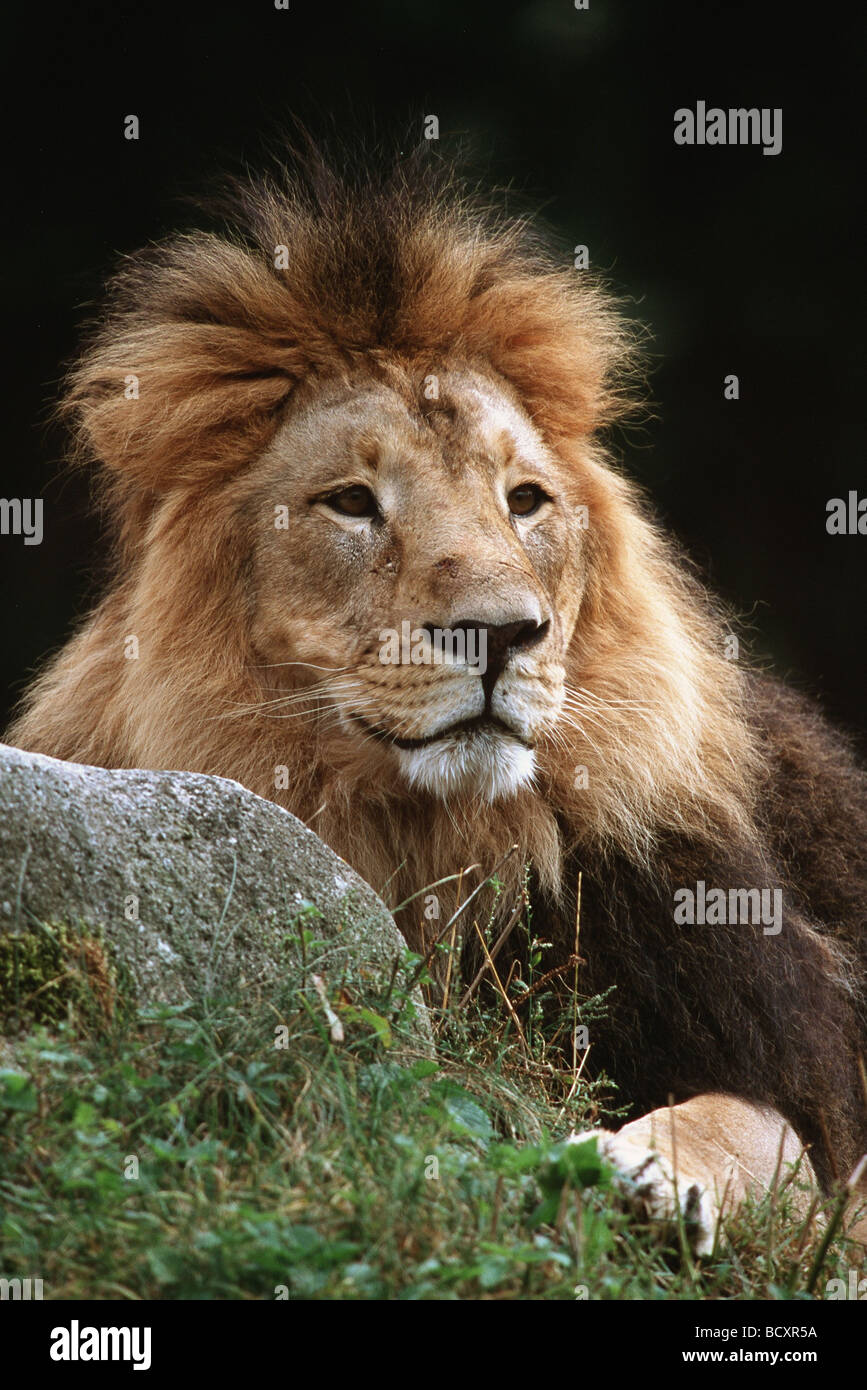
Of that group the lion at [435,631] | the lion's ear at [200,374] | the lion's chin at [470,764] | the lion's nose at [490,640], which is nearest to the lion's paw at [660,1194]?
the lion at [435,631]

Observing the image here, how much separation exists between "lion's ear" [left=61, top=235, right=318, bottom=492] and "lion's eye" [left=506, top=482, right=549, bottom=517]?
63 cm

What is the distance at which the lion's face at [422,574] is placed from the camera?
3.56 metres

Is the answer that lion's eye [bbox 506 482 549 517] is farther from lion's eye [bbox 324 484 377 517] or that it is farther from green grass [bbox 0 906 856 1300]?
green grass [bbox 0 906 856 1300]

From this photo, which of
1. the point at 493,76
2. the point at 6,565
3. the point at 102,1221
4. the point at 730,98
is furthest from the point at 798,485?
the point at 102,1221

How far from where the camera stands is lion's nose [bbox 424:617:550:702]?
3508 millimetres

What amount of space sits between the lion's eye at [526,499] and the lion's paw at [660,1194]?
5.35 ft

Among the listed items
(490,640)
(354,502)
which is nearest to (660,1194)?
(490,640)

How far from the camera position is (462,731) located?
3.56 meters

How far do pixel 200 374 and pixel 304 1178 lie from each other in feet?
7.25

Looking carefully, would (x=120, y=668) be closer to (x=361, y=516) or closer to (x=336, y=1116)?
(x=361, y=516)

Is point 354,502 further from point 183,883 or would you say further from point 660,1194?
point 660,1194

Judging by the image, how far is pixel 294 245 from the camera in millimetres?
4117

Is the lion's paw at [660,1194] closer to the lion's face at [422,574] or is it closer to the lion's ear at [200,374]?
the lion's face at [422,574]
